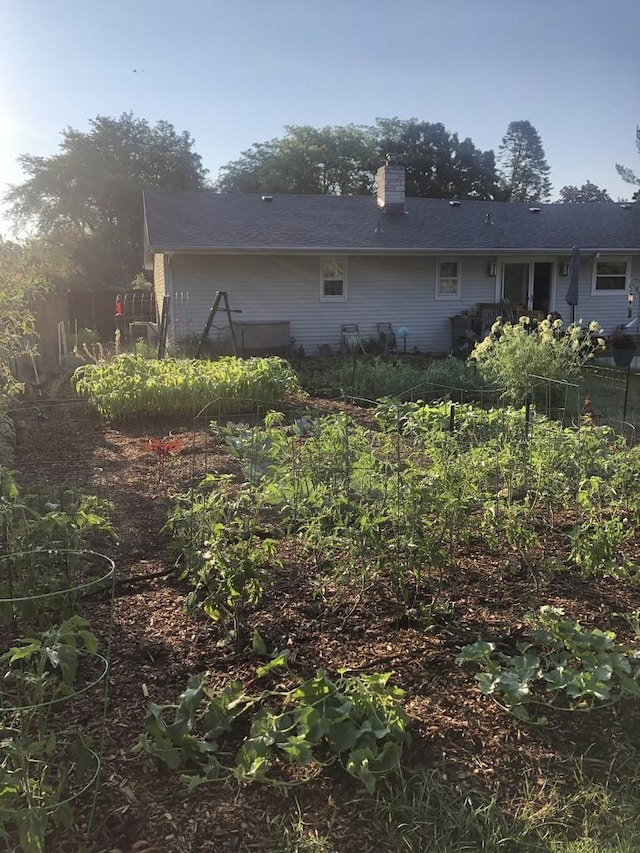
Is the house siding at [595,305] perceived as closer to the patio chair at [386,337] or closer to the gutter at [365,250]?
the gutter at [365,250]

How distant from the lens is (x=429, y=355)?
50.4ft

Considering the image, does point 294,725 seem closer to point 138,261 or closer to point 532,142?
point 138,261

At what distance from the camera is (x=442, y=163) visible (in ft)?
144

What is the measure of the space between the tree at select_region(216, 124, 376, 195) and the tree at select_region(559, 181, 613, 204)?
75.3ft

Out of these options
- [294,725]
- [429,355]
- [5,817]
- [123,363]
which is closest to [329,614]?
[294,725]

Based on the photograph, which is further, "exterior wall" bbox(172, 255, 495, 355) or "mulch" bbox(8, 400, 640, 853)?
"exterior wall" bbox(172, 255, 495, 355)

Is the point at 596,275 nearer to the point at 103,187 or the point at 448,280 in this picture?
the point at 448,280

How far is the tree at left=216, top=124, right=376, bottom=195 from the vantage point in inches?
1601

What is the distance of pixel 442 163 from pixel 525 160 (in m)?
21.0

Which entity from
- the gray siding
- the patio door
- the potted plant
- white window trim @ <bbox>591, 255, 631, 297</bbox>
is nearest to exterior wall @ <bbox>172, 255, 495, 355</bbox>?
the patio door

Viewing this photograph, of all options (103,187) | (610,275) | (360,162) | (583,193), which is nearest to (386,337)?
(610,275)

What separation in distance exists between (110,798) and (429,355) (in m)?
13.9

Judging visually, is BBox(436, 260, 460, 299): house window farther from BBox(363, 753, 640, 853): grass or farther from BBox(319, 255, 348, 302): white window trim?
BBox(363, 753, 640, 853): grass

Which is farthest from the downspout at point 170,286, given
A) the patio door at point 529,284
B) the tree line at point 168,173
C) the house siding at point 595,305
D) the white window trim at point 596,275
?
the tree line at point 168,173
